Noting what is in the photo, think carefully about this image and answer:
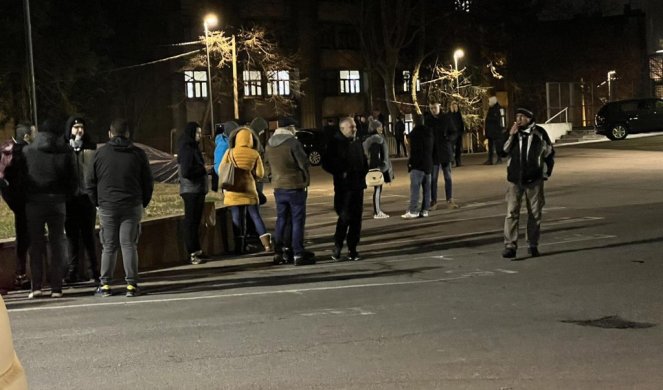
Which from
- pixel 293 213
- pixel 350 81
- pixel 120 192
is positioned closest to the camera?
pixel 120 192

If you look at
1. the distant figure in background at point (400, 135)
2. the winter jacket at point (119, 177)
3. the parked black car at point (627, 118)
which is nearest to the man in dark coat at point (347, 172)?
the winter jacket at point (119, 177)

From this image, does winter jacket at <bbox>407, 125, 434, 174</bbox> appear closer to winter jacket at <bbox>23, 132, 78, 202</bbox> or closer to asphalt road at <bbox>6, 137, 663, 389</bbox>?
asphalt road at <bbox>6, 137, 663, 389</bbox>

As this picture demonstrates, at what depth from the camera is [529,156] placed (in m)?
11.5

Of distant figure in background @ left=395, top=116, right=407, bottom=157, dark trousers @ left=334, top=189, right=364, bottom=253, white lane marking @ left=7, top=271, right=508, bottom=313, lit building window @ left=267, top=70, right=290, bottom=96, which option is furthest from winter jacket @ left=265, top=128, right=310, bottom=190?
lit building window @ left=267, top=70, right=290, bottom=96

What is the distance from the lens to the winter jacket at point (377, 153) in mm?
16188

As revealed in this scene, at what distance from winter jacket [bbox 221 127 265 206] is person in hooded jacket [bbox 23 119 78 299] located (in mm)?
3000

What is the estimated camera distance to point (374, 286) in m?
10.3

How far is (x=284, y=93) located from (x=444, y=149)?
124 feet

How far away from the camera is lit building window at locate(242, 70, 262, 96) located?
5088cm

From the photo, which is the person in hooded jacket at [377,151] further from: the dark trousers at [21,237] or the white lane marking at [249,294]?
the dark trousers at [21,237]

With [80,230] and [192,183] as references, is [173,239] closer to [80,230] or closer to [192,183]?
[192,183]

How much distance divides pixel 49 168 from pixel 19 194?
71cm

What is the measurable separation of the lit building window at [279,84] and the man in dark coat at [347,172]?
39710 mm

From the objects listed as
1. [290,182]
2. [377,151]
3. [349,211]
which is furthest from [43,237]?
[377,151]
